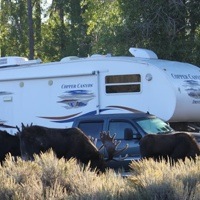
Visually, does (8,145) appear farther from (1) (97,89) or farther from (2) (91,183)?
(1) (97,89)

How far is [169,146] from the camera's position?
1035 centimetres

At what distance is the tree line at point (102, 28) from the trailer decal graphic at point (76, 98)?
6.14 metres

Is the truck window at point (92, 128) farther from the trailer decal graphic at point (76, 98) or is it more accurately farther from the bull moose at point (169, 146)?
the bull moose at point (169, 146)

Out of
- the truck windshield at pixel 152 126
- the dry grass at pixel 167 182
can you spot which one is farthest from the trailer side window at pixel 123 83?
the dry grass at pixel 167 182

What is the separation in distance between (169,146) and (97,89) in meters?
6.21

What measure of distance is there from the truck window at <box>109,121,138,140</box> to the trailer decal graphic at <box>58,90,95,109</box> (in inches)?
119

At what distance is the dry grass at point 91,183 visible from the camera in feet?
18.3

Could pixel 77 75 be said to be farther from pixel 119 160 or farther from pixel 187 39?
pixel 187 39

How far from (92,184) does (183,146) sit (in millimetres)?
4499

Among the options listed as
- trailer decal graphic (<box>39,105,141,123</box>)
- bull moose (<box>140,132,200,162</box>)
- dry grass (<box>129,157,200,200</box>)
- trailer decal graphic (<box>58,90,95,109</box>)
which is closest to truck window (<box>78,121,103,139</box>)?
trailer decal graphic (<box>39,105,141,123</box>)

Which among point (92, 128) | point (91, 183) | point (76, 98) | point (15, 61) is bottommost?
point (92, 128)

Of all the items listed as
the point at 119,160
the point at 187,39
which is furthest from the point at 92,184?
the point at 187,39

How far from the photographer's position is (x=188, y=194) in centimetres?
554

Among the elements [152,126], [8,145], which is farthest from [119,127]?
[8,145]
